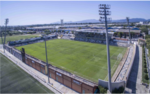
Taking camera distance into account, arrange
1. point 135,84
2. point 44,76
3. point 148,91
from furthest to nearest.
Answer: point 44,76, point 135,84, point 148,91

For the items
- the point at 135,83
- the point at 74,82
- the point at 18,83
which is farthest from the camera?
the point at 135,83

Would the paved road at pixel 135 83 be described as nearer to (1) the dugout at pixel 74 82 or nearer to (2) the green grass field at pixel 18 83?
(1) the dugout at pixel 74 82

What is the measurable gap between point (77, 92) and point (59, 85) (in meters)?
3.93

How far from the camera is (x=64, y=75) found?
61.1ft

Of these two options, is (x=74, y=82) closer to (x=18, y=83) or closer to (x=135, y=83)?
(x=18, y=83)

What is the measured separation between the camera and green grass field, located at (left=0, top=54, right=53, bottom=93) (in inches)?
595

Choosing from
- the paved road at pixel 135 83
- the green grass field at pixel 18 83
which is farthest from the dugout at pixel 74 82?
the paved road at pixel 135 83

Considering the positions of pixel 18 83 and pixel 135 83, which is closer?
pixel 18 83

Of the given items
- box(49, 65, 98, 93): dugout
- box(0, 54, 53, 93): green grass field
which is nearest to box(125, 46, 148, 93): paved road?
box(49, 65, 98, 93): dugout

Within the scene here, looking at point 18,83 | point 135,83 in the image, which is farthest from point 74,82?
point 135,83

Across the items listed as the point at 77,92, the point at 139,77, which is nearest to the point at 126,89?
the point at 139,77

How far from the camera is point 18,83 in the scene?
17.0m

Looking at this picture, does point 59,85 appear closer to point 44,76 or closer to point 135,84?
point 44,76

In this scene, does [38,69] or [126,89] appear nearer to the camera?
[126,89]
